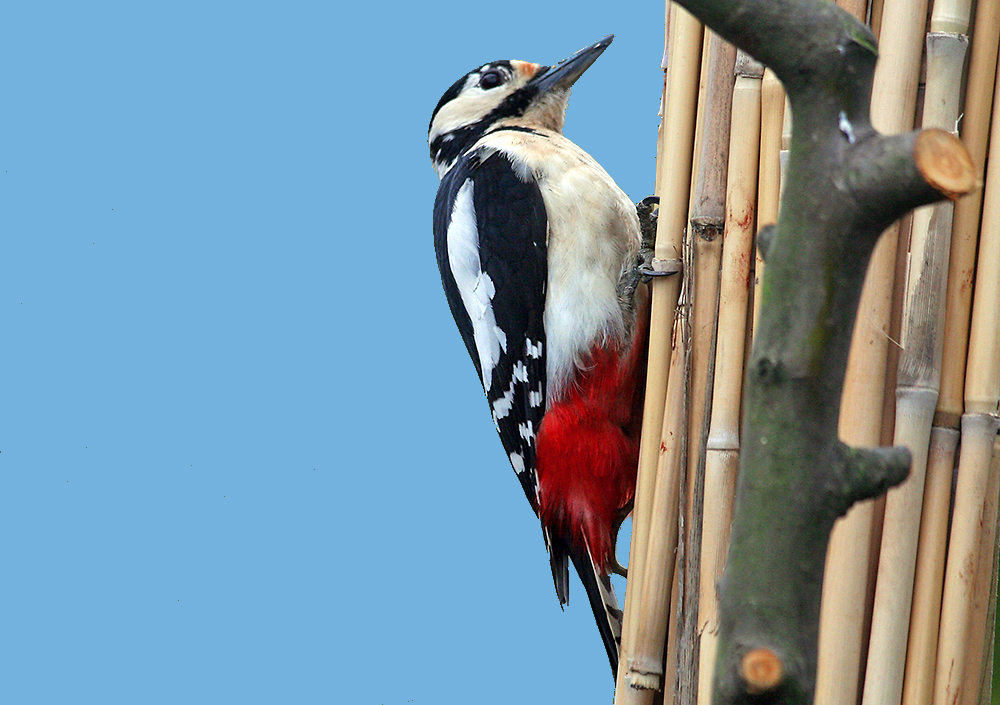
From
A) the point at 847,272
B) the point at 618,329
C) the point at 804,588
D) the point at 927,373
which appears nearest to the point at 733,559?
the point at 804,588

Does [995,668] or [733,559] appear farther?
[995,668]

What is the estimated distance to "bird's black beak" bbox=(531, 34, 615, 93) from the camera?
179cm

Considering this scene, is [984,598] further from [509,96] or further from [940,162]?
[509,96]

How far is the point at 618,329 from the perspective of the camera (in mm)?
1484

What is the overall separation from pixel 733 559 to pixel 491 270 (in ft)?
3.58

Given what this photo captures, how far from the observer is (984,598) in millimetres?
972

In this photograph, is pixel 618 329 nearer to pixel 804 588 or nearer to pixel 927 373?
pixel 927 373

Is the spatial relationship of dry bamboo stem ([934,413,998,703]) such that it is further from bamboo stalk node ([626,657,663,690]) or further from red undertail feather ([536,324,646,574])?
red undertail feather ([536,324,646,574])

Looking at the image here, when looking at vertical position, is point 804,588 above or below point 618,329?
below

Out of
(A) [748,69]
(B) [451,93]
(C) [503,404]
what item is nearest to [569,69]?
(B) [451,93]

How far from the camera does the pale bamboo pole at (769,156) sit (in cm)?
107

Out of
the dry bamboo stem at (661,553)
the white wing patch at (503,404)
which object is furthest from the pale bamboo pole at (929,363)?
the white wing patch at (503,404)

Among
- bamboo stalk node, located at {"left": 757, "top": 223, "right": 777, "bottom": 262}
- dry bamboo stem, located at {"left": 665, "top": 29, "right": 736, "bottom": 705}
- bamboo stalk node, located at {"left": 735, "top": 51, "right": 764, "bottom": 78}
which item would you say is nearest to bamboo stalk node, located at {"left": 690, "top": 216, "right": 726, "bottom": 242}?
dry bamboo stem, located at {"left": 665, "top": 29, "right": 736, "bottom": 705}

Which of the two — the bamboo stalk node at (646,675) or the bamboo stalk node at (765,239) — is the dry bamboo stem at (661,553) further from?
the bamboo stalk node at (765,239)
